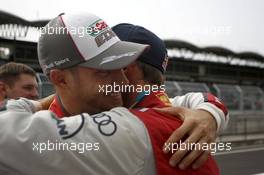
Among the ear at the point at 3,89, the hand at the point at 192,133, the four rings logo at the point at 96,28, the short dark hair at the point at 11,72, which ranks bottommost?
the ear at the point at 3,89

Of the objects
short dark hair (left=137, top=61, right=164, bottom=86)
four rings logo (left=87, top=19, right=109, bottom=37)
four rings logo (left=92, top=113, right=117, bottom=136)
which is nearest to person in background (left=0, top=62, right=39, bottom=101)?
short dark hair (left=137, top=61, right=164, bottom=86)

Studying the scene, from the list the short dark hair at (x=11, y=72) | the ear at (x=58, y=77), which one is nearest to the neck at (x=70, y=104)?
the ear at (x=58, y=77)

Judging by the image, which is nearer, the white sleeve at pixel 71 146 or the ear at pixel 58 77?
the white sleeve at pixel 71 146

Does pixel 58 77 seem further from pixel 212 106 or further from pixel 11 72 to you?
pixel 11 72

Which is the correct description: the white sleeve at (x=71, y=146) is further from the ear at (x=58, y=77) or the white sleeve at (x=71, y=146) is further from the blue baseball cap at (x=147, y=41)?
the blue baseball cap at (x=147, y=41)

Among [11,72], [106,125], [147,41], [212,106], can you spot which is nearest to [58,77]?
[106,125]

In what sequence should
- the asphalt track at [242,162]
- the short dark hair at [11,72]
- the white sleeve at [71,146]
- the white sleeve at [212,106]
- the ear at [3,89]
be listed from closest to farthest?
the white sleeve at [71,146] → the white sleeve at [212,106] → the ear at [3,89] → the short dark hair at [11,72] → the asphalt track at [242,162]

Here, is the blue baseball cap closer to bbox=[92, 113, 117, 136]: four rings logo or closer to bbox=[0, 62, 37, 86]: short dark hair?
bbox=[92, 113, 117, 136]: four rings logo

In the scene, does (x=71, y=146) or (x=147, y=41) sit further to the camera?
(x=147, y=41)

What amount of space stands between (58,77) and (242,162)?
1019 cm

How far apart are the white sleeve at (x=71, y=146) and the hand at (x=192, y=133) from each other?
96 mm

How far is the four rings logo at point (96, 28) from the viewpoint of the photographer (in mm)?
1566

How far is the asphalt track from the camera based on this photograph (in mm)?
9814

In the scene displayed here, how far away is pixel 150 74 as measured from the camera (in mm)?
1846
